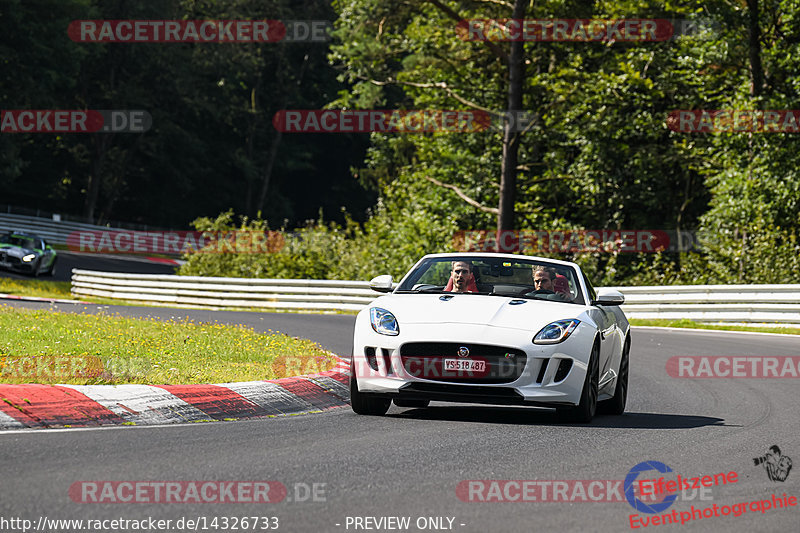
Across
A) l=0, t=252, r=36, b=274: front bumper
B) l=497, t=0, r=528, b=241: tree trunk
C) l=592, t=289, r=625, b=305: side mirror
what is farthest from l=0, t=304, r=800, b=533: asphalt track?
l=0, t=252, r=36, b=274: front bumper

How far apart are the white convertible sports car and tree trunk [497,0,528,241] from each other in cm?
2312

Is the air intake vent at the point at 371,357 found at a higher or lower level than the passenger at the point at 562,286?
lower

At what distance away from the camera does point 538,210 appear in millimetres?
34938

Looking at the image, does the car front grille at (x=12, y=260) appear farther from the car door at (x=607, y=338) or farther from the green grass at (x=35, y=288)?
the car door at (x=607, y=338)

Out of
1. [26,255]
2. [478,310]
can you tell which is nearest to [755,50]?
[26,255]

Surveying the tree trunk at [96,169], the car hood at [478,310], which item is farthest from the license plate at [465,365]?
the tree trunk at [96,169]

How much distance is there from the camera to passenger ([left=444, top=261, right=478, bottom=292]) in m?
10.2

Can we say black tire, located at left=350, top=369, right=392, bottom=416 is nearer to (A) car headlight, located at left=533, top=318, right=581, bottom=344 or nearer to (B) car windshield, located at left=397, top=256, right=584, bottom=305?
(B) car windshield, located at left=397, top=256, right=584, bottom=305

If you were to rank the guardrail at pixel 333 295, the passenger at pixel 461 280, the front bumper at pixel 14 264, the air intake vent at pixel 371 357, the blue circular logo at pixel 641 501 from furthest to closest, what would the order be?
the front bumper at pixel 14 264 → the guardrail at pixel 333 295 → the passenger at pixel 461 280 → the air intake vent at pixel 371 357 → the blue circular logo at pixel 641 501

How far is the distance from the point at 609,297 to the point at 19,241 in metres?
31.0

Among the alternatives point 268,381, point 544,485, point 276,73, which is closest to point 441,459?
point 544,485

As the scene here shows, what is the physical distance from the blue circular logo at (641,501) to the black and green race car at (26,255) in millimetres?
32522

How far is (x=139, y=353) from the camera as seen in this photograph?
11.9m

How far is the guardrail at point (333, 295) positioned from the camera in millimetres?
23828
